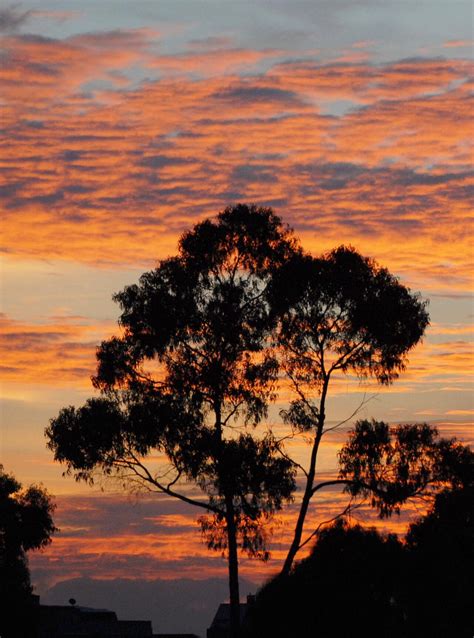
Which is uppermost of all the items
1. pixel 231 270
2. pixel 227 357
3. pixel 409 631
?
pixel 231 270

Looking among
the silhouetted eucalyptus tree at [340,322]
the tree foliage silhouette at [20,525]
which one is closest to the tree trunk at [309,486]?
the silhouetted eucalyptus tree at [340,322]

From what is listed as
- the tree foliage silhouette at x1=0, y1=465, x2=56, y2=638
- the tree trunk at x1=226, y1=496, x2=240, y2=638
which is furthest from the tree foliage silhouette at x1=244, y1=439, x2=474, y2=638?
the tree foliage silhouette at x1=0, y1=465, x2=56, y2=638

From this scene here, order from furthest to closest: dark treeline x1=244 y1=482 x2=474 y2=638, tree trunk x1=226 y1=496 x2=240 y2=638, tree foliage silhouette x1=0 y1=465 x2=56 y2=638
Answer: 1. tree foliage silhouette x1=0 y1=465 x2=56 y2=638
2. tree trunk x1=226 y1=496 x2=240 y2=638
3. dark treeline x1=244 y1=482 x2=474 y2=638

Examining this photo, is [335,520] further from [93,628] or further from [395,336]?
[93,628]

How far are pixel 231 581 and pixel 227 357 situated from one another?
10698mm

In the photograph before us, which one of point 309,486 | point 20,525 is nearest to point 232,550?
point 309,486

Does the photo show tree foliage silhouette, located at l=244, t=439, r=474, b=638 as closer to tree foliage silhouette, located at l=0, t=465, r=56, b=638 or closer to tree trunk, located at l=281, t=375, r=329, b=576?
tree trunk, located at l=281, t=375, r=329, b=576

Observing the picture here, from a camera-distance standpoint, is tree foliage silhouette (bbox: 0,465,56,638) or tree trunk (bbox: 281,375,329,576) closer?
tree trunk (bbox: 281,375,329,576)

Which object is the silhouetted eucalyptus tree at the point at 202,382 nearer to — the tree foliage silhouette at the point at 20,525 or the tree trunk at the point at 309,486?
the tree trunk at the point at 309,486

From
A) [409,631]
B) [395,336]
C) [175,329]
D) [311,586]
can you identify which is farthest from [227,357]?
[409,631]

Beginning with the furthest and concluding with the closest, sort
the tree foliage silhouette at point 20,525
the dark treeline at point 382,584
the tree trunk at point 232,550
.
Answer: the tree foliage silhouette at point 20,525, the tree trunk at point 232,550, the dark treeline at point 382,584

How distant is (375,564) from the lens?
5812 cm

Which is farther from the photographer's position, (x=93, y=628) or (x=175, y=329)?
(x=93, y=628)

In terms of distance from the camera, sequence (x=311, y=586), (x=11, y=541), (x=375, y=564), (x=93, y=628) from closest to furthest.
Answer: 1. (x=311, y=586)
2. (x=375, y=564)
3. (x=11, y=541)
4. (x=93, y=628)
